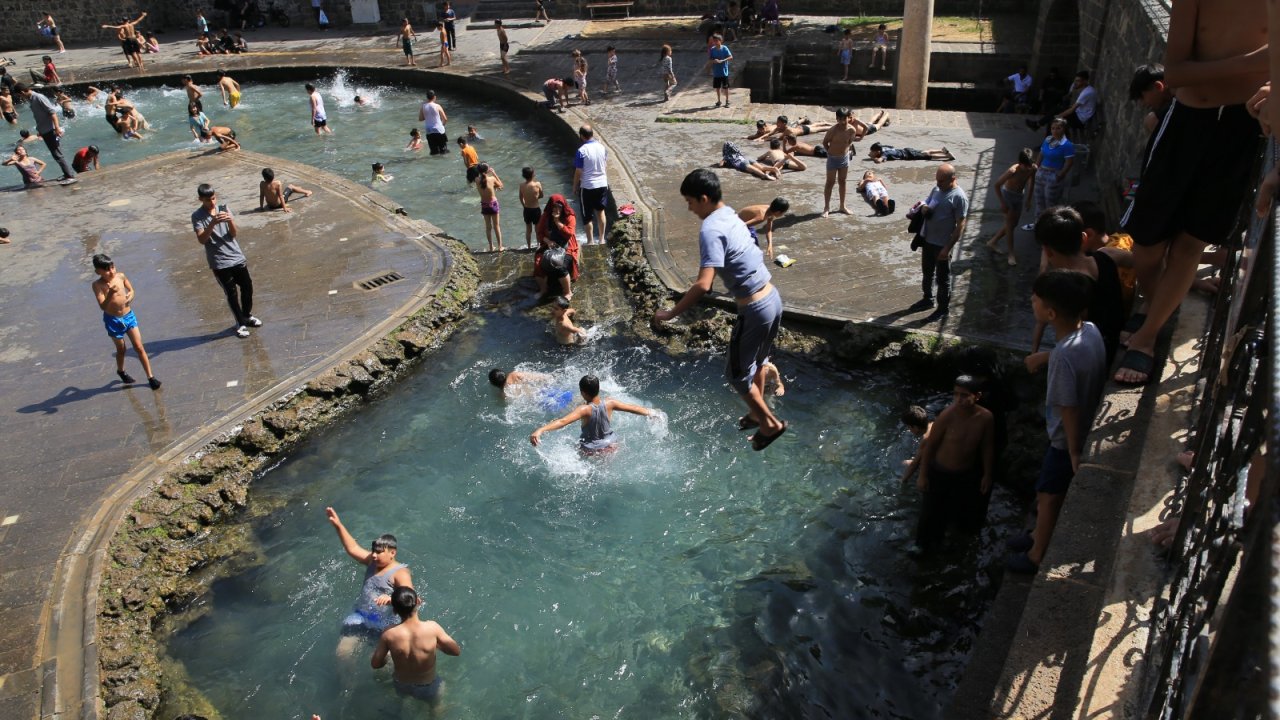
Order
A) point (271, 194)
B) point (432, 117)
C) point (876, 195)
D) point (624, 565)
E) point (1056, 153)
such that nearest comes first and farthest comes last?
point (624, 565), point (1056, 153), point (876, 195), point (271, 194), point (432, 117)

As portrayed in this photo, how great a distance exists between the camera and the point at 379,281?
13.2 meters

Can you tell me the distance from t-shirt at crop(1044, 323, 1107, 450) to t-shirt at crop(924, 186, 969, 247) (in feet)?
16.4

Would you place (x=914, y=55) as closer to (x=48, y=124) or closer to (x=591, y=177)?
(x=591, y=177)

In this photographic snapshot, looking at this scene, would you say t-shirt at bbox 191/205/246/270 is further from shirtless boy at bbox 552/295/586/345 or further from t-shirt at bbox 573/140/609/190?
t-shirt at bbox 573/140/609/190

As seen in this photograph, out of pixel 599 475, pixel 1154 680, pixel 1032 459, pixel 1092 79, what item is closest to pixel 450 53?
pixel 1092 79

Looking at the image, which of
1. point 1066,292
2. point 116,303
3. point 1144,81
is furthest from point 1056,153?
point 116,303

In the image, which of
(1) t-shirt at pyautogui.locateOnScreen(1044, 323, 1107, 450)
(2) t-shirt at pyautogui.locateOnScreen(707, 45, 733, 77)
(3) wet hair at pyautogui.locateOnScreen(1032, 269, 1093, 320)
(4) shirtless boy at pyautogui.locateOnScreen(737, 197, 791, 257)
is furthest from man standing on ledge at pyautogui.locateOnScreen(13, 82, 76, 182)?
(1) t-shirt at pyautogui.locateOnScreen(1044, 323, 1107, 450)

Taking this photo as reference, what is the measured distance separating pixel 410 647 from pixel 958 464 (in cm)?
449

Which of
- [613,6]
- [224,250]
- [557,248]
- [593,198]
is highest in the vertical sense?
[613,6]

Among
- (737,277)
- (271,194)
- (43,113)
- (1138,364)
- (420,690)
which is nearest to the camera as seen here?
(1138,364)

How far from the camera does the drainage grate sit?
13.0 metres

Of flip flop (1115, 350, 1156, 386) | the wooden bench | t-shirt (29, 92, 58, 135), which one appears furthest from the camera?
the wooden bench

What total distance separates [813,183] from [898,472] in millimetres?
7614

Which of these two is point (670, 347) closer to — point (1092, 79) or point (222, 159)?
point (1092, 79)
